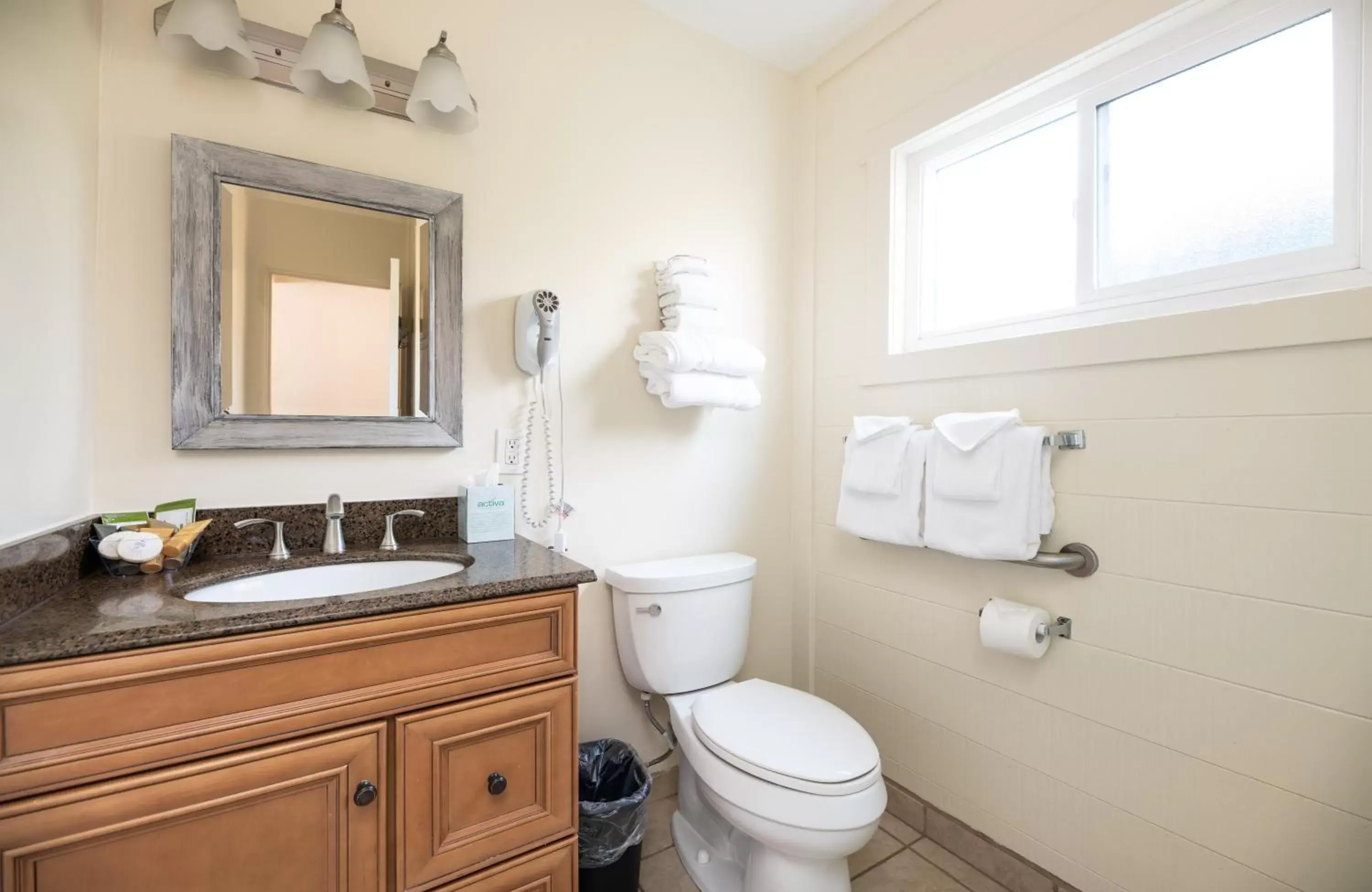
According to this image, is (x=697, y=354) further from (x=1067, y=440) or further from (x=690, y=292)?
(x=1067, y=440)

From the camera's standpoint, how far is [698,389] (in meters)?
1.73

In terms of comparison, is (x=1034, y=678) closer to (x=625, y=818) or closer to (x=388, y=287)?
(x=625, y=818)

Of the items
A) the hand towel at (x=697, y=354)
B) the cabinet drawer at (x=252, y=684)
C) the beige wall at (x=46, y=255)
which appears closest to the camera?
the cabinet drawer at (x=252, y=684)

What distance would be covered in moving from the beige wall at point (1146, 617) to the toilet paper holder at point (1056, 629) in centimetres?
2

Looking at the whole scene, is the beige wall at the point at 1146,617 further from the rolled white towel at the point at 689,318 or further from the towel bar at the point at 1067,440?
the rolled white towel at the point at 689,318

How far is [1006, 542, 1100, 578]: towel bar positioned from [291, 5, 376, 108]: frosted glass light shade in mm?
1840

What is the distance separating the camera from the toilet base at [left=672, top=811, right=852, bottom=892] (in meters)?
1.31

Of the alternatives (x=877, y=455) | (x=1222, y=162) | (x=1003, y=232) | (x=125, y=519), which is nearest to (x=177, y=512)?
(x=125, y=519)

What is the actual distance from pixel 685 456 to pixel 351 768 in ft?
3.99

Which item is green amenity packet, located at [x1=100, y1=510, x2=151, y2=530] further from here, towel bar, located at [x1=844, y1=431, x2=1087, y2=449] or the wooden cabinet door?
towel bar, located at [x1=844, y1=431, x2=1087, y2=449]

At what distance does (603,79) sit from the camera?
5.80 ft

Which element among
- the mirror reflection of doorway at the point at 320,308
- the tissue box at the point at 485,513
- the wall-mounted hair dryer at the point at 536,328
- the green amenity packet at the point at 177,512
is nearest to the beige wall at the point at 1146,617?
the wall-mounted hair dryer at the point at 536,328

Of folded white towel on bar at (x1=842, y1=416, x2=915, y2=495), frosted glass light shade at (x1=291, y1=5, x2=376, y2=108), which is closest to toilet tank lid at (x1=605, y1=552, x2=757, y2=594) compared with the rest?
folded white towel on bar at (x1=842, y1=416, x2=915, y2=495)

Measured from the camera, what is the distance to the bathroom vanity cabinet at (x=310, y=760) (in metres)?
0.77
